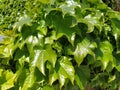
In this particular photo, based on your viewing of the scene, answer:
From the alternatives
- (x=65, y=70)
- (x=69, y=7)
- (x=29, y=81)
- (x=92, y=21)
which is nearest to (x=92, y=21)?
(x=92, y=21)

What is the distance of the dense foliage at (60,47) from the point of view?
8.48 ft

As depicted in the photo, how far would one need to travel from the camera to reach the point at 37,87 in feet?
8.67

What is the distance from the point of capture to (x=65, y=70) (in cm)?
258

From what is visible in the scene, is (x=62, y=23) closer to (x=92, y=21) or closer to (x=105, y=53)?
(x=92, y=21)

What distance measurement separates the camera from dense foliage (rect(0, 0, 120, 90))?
2.58m

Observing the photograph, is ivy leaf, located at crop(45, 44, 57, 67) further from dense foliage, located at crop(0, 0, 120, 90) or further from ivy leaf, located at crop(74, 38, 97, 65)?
ivy leaf, located at crop(74, 38, 97, 65)

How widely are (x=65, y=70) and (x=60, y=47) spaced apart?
169mm

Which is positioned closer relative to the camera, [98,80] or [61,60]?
[61,60]

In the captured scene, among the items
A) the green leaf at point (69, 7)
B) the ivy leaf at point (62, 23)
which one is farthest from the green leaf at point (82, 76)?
the green leaf at point (69, 7)

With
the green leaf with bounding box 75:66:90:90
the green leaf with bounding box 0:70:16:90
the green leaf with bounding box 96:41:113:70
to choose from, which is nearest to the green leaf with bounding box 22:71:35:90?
the green leaf with bounding box 0:70:16:90

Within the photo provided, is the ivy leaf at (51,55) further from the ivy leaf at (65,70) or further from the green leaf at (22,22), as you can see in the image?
the green leaf at (22,22)

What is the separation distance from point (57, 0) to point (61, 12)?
19 cm

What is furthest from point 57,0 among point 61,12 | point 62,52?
point 62,52

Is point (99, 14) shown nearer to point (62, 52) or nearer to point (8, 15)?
point (62, 52)
